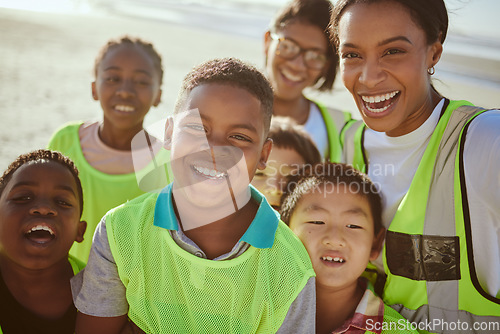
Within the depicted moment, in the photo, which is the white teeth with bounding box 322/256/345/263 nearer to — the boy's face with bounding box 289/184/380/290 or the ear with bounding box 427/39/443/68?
the boy's face with bounding box 289/184/380/290

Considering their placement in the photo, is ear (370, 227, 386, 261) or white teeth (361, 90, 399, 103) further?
ear (370, 227, 386, 261)

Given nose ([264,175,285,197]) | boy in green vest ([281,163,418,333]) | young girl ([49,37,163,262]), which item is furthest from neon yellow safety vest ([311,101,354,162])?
young girl ([49,37,163,262])

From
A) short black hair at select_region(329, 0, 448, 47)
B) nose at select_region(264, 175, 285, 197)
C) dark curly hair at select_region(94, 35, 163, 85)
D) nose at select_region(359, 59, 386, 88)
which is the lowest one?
nose at select_region(264, 175, 285, 197)

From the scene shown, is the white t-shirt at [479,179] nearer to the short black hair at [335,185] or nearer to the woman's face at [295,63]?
the short black hair at [335,185]

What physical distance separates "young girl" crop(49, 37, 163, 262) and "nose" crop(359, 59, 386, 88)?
1.45 metres

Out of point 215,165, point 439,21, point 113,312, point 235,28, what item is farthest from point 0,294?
point 235,28

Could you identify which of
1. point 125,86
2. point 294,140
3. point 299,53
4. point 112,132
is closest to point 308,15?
point 299,53

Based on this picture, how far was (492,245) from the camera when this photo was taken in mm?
2113

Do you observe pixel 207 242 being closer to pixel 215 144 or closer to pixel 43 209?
pixel 215 144

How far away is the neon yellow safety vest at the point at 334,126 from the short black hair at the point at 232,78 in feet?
4.14

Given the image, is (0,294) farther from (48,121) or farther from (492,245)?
(48,121)

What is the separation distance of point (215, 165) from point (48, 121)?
3.97m

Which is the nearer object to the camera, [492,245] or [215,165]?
[215,165]

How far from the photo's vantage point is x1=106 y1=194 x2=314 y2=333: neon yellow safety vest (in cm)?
194
